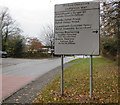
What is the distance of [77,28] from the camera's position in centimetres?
502

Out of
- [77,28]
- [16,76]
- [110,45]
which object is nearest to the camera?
[77,28]

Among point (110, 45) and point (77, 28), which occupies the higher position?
point (77, 28)

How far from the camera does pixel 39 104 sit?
15.1 feet

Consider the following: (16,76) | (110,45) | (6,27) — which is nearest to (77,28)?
(16,76)

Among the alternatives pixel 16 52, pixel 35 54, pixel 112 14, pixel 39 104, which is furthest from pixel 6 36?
pixel 39 104

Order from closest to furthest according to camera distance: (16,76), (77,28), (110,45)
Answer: (77,28) → (16,76) → (110,45)

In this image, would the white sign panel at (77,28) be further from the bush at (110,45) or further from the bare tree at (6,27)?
the bare tree at (6,27)

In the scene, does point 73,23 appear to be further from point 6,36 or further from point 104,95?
point 6,36

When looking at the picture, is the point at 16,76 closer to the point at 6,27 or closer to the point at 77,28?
the point at 77,28

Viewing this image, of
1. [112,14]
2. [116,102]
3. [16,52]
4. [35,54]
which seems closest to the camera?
[116,102]

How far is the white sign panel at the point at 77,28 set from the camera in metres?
4.86

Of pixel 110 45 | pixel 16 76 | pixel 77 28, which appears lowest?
pixel 16 76

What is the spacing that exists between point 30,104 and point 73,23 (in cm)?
281

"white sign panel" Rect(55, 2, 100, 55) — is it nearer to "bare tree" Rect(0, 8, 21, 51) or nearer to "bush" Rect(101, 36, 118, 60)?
"bush" Rect(101, 36, 118, 60)
